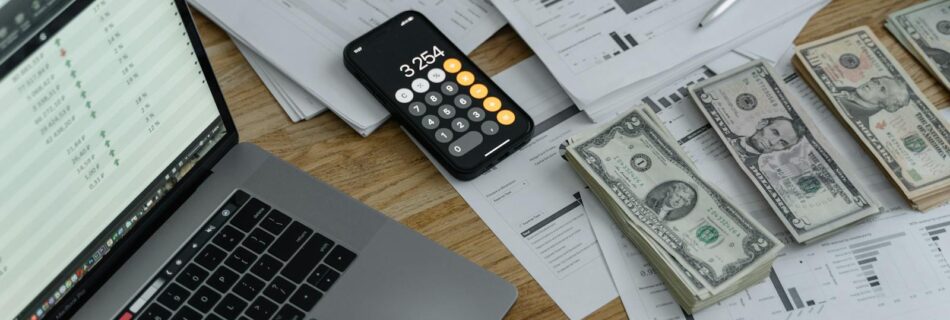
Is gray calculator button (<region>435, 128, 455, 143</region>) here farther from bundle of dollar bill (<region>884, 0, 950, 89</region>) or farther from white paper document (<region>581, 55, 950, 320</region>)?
bundle of dollar bill (<region>884, 0, 950, 89</region>)

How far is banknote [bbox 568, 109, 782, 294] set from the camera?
756mm

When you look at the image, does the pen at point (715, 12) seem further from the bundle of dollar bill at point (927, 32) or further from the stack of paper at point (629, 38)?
the bundle of dollar bill at point (927, 32)

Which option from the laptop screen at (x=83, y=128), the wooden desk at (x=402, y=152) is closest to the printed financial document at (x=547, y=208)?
the wooden desk at (x=402, y=152)

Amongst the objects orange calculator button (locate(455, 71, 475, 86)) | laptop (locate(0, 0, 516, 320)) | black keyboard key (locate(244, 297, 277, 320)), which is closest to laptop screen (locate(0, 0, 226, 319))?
laptop (locate(0, 0, 516, 320))

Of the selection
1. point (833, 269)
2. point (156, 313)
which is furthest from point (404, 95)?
point (833, 269)

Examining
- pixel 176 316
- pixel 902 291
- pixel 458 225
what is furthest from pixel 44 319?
pixel 902 291

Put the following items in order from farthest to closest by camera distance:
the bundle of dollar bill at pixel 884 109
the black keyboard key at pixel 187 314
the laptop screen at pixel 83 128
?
1. the bundle of dollar bill at pixel 884 109
2. the black keyboard key at pixel 187 314
3. the laptop screen at pixel 83 128

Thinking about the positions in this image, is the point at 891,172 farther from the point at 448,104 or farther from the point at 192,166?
the point at 192,166

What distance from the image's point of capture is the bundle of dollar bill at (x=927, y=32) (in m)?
0.87

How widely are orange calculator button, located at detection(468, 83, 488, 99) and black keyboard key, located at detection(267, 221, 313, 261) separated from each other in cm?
18

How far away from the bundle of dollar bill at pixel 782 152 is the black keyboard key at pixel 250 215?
1.19 ft

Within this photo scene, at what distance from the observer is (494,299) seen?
29.3 inches

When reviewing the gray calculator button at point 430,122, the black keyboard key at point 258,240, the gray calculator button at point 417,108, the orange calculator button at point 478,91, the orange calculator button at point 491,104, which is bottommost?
the orange calculator button at point 491,104

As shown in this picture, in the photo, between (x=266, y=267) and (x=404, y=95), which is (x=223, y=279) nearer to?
(x=266, y=267)
